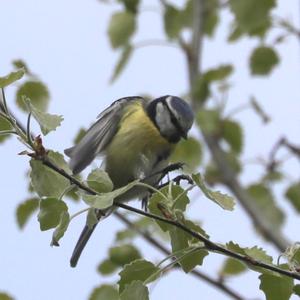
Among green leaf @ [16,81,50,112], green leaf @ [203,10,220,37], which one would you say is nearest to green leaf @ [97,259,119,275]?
green leaf @ [16,81,50,112]

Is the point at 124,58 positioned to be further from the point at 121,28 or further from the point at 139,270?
the point at 139,270

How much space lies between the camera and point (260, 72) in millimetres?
3947

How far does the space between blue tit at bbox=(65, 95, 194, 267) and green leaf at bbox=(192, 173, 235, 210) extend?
971 millimetres

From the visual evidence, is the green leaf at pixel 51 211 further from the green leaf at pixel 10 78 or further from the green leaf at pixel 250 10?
the green leaf at pixel 250 10

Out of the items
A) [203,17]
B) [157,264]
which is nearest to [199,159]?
[203,17]

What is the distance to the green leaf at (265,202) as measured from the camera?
3.81 meters

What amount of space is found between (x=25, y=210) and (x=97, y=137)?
1.27 feet

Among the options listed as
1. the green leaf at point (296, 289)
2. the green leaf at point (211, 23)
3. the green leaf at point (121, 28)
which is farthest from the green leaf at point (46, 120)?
the green leaf at point (211, 23)

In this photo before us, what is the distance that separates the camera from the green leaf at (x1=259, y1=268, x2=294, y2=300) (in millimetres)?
1675

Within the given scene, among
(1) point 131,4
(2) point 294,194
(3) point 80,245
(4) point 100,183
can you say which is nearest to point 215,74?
(1) point 131,4

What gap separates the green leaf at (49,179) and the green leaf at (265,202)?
2224 mm

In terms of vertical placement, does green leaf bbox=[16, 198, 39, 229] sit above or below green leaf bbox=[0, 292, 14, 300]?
above

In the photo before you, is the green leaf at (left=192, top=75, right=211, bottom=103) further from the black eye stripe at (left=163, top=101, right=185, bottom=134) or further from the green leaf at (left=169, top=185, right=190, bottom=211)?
the green leaf at (left=169, top=185, right=190, bottom=211)

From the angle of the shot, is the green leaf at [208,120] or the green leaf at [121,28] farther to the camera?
the green leaf at [121,28]
